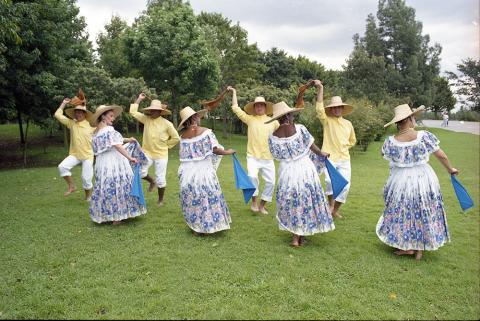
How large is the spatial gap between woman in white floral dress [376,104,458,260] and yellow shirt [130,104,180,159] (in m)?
4.52

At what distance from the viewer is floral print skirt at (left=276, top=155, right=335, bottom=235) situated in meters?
6.30

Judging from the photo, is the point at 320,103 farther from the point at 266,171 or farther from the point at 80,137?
the point at 80,137

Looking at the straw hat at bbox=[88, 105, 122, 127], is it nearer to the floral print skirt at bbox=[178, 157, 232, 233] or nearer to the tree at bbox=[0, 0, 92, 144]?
the floral print skirt at bbox=[178, 157, 232, 233]

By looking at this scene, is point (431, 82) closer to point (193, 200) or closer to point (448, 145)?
point (448, 145)

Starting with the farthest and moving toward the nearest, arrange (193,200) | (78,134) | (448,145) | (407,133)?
1. (448,145)
2. (78,134)
3. (193,200)
4. (407,133)

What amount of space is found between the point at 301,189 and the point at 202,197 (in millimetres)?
1608

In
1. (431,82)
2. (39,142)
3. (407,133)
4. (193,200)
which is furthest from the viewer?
(431,82)

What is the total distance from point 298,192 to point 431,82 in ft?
151

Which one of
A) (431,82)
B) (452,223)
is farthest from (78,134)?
(431,82)

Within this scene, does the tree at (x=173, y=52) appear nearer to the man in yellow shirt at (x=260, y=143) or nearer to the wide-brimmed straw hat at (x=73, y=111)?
the wide-brimmed straw hat at (x=73, y=111)

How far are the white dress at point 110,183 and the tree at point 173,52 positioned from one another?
13.0 metres

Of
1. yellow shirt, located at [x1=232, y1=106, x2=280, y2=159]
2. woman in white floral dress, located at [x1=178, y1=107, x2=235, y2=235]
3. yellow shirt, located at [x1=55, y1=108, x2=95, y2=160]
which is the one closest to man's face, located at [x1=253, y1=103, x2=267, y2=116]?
yellow shirt, located at [x1=232, y1=106, x2=280, y2=159]

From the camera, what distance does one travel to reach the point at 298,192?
6.29 m

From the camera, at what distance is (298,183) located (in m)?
6.31
